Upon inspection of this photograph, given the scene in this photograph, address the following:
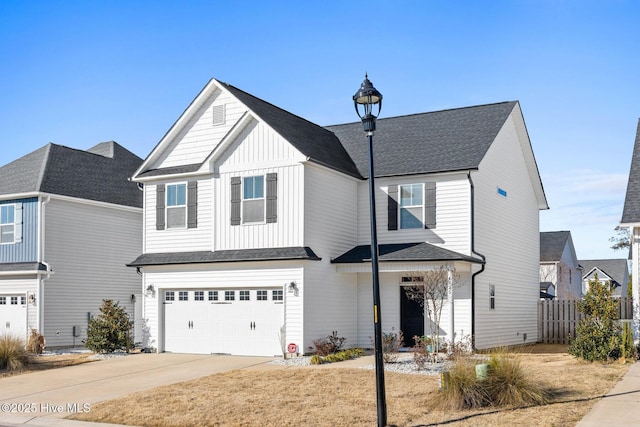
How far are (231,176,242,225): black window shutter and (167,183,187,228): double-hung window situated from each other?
2.15m

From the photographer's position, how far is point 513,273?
28.8 metres

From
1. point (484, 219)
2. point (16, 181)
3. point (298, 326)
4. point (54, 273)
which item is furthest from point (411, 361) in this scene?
point (16, 181)

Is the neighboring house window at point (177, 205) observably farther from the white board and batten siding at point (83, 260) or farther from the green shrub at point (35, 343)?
the green shrub at point (35, 343)

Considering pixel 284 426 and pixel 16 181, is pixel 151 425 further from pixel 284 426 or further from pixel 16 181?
pixel 16 181

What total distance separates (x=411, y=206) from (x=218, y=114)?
744 centimetres

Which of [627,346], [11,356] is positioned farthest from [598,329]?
[11,356]

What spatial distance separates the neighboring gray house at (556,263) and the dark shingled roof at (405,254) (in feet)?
91.8

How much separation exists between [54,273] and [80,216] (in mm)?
2684

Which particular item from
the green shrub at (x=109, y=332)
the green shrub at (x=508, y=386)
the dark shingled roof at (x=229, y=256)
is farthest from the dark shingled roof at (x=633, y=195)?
the green shrub at (x=109, y=332)

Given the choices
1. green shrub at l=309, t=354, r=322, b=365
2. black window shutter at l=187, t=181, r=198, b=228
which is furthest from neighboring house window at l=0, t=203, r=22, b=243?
green shrub at l=309, t=354, r=322, b=365

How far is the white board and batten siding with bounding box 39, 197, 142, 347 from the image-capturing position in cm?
2923

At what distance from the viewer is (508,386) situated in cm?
1402

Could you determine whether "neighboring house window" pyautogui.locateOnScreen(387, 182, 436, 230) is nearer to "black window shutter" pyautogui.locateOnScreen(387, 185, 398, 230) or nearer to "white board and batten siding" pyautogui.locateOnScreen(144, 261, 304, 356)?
"black window shutter" pyautogui.locateOnScreen(387, 185, 398, 230)

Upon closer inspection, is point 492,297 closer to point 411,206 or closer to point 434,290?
point 411,206
